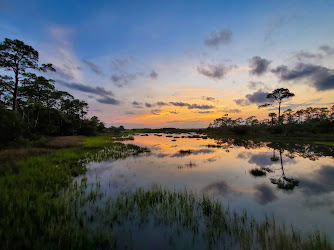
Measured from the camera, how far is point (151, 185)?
984 cm

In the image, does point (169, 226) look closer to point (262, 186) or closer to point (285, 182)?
point (262, 186)

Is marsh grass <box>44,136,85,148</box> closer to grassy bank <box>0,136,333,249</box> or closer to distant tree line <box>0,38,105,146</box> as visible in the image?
distant tree line <box>0,38,105,146</box>

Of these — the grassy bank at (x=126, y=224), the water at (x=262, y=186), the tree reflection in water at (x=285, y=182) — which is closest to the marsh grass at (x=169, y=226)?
the grassy bank at (x=126, y=224)

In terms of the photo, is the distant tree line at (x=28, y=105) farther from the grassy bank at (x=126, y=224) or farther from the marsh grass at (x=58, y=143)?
the grassy bank at (x=126, y=224)

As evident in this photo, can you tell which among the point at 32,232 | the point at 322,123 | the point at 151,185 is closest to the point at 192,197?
the point at 151,185

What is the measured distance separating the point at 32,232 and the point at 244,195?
10.4 meters

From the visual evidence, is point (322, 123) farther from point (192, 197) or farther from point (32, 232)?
point (32, 232)

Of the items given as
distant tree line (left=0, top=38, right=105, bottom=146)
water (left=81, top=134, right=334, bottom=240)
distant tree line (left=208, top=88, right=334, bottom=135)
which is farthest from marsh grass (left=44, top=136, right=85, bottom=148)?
distant tree line (left=208, top=88, right=334, bottom=135)

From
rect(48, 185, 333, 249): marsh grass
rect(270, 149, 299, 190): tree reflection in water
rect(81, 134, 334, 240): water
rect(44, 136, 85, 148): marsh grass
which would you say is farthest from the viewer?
rect(44, 136, 85, 148): marsh grass

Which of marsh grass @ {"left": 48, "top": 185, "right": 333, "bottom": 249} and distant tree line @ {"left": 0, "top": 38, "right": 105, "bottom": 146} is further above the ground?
distant tree line @ {"left": 0, "top": 38, "right": 105, "bottom": 146}

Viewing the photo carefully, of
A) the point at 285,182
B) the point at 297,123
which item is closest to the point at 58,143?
the point at 285,182

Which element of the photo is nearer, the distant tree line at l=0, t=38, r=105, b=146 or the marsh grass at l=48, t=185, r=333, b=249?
the marsh grass at l=48, t=185, r=333, b=249

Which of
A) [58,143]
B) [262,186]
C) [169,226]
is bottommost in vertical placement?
[262,186]

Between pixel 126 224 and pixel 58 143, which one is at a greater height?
pixel 58 143
